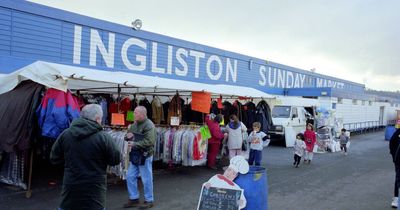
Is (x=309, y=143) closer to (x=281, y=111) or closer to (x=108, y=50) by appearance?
(x=281, y=111)

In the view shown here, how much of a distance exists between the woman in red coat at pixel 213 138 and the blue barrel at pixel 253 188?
185 inches

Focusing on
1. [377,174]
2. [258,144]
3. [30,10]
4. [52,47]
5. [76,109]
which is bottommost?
[377,174]

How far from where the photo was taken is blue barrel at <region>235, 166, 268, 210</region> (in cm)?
497

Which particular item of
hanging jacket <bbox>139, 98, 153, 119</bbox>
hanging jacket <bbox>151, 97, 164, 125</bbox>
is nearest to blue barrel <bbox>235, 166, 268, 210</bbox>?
hanging jacket <bbox>151, 97, 164, 125</bbox>

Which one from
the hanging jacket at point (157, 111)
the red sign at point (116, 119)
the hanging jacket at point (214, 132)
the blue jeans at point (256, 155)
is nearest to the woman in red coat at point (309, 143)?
the blue jeans at point (256, 155)

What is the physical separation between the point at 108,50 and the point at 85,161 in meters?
14.5

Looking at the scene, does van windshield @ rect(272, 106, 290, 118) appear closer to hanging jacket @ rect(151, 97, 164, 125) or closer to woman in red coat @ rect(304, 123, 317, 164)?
woman in red coat @ rect(304, 123, 317, 164)

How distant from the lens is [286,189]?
328 inches

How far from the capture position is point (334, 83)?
148 feet

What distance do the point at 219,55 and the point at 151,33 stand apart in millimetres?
6442

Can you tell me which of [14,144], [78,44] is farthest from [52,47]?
[14,144]

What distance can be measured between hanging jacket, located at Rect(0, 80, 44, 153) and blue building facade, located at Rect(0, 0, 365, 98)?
7140 millimetres

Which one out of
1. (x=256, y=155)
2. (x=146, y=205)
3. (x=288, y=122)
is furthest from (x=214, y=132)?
(x=288, y=122)

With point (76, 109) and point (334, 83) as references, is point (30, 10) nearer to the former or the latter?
point (76, 109)
